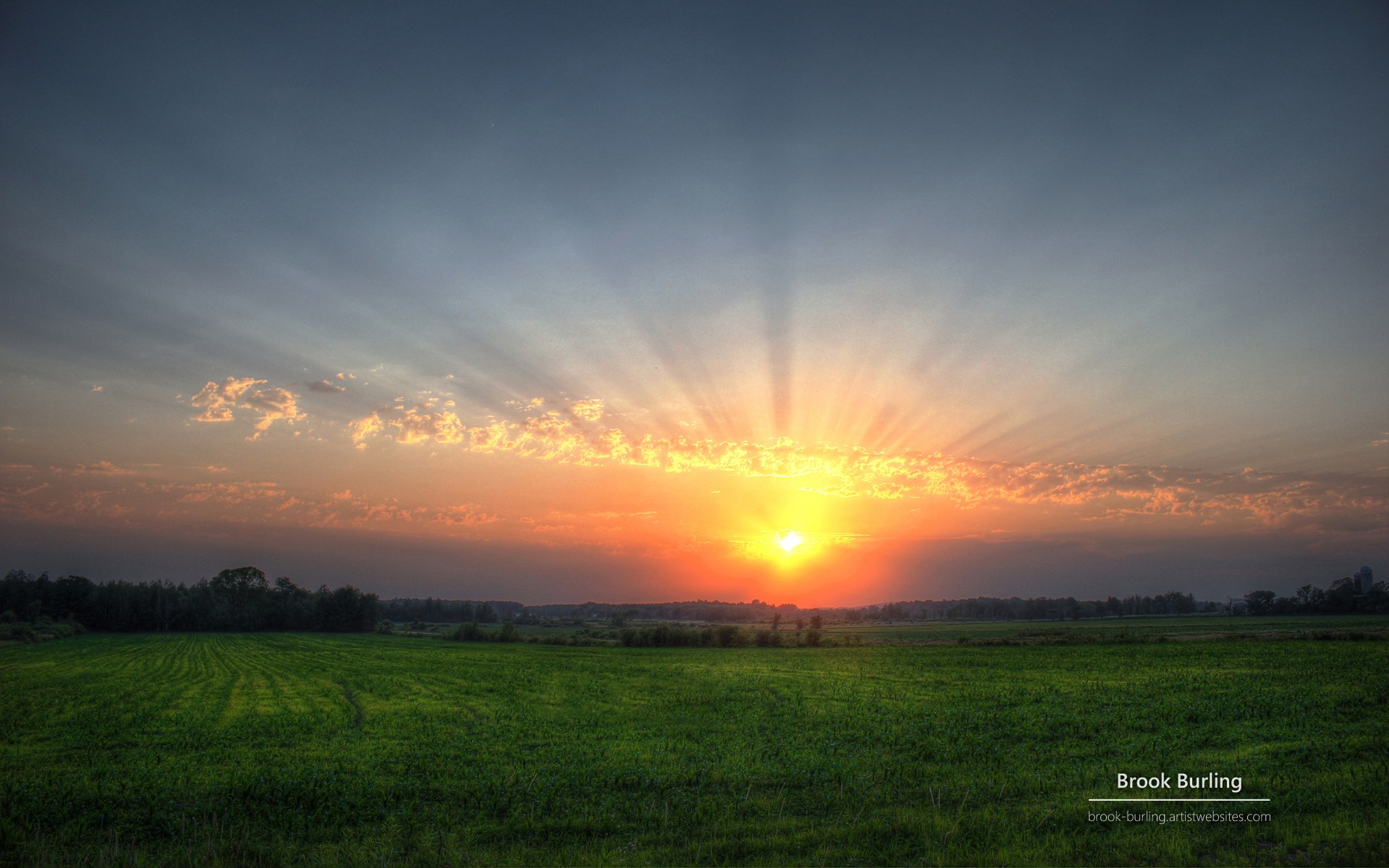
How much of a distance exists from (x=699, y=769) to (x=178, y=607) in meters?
181

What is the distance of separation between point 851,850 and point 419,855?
7.32 metres

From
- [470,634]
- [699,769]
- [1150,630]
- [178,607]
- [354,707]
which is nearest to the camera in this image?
[699,769]

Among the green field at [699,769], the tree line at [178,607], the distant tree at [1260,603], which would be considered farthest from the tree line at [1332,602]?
the tree line at [178,607]

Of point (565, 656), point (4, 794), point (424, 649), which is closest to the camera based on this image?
point (4, 794)

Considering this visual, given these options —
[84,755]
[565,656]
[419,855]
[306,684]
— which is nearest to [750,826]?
[419,855]

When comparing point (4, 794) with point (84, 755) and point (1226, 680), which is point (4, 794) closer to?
point (84, 755)

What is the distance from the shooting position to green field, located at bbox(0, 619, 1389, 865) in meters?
10.6

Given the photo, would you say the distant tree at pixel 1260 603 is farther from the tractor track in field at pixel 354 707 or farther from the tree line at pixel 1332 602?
the tractor track in field at pixel 354 707

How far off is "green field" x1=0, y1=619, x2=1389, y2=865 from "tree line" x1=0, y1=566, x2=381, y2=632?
13200cm

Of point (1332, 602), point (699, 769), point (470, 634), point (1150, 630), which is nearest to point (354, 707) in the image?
point (699, 769)

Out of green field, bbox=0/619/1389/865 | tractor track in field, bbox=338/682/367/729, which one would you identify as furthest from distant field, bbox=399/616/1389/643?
tractor track in field, bbox=338/682/367/729

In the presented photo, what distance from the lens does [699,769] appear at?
1606cm

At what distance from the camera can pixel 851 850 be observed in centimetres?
1020

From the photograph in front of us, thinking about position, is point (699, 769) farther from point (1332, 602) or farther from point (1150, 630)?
point (1332, 602)
